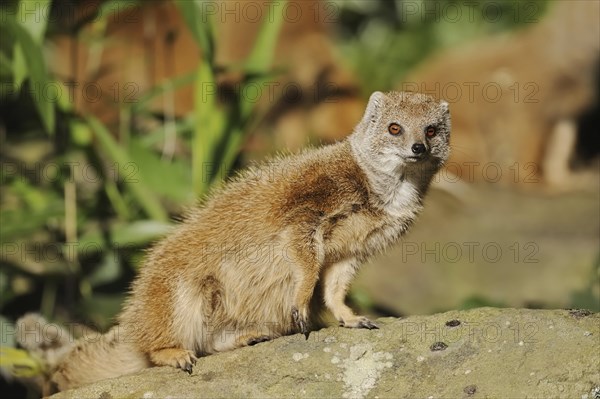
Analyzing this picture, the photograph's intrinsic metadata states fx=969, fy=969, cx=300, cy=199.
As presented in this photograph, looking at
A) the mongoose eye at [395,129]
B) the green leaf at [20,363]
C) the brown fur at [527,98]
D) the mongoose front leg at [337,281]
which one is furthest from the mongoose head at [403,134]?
the brown fur at [527,98]

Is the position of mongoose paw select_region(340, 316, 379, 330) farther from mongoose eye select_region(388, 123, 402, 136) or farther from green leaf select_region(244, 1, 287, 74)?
green leaf select_region(244, 1, 287, 74)

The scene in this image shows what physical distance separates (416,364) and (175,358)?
143cm

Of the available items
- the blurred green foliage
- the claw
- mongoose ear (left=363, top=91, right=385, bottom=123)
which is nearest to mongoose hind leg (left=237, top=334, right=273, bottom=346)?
the claw

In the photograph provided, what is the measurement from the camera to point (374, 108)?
629 cm

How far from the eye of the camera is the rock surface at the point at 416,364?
485 centimetres

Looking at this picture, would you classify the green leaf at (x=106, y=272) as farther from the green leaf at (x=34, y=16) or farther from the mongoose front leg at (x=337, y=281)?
the mongoose front leg at (x=337, y=281)

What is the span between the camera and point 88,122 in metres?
8.20

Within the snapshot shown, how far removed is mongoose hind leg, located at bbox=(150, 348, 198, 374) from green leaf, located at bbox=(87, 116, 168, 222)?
2.71m

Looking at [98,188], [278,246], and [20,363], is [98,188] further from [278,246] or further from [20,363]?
[278,246]

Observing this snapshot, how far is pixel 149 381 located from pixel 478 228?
6.02 meters

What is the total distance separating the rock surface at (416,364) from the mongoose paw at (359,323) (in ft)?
0.22

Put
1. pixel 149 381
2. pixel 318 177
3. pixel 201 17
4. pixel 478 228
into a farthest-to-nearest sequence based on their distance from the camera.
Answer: pixel 478 228 → pixel 201 17 → pixel 318 177 → pixel 149 381

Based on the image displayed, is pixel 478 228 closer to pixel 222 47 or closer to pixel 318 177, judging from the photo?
pixel 222 47

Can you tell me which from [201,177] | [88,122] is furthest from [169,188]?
[88,122]
